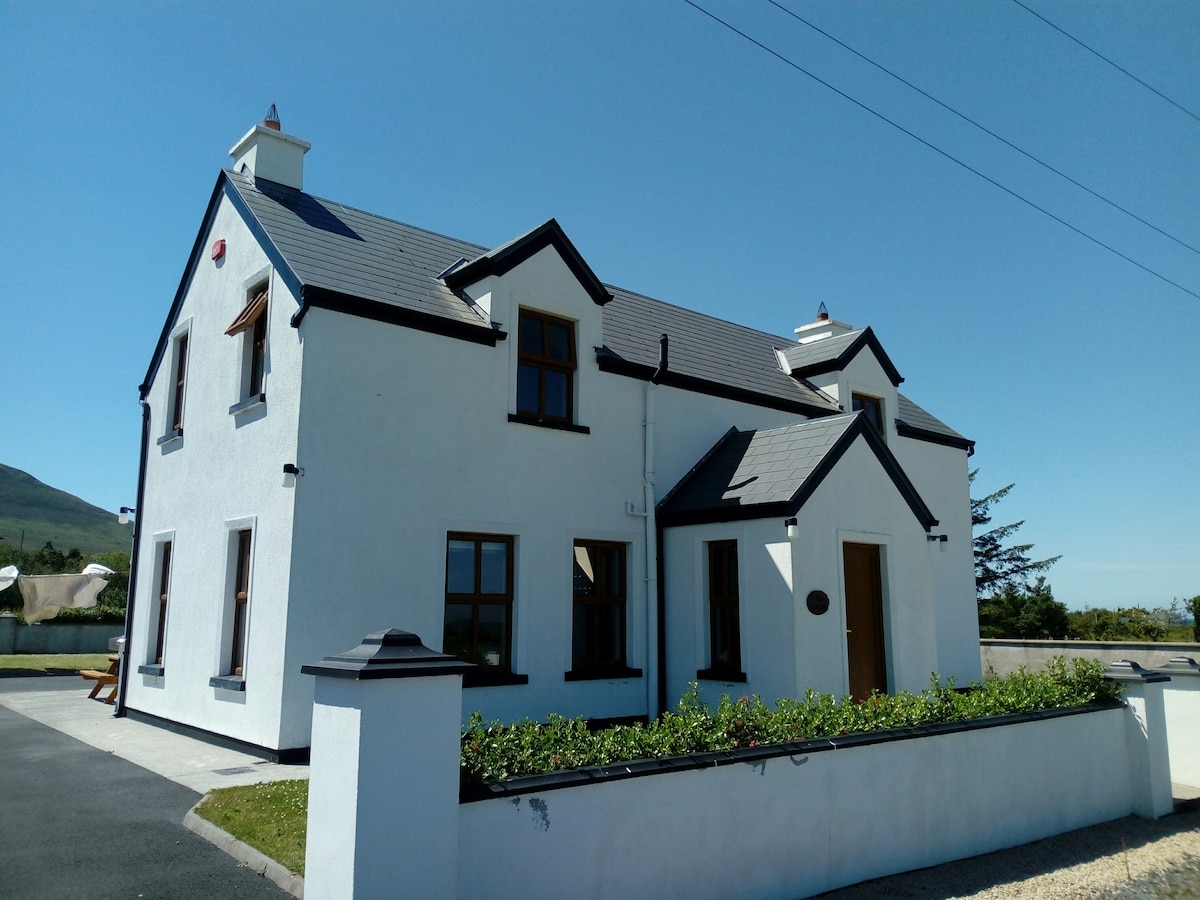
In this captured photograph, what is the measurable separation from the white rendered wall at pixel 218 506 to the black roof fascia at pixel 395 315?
0.69m

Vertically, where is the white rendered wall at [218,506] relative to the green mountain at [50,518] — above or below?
below

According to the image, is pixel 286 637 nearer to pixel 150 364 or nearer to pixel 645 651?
pixel 645 651

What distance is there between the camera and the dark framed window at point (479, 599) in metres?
11.4

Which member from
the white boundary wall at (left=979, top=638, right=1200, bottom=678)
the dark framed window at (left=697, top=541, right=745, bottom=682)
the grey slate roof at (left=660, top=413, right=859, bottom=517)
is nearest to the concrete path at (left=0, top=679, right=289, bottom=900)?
the dark framed window at (left=697, top=541, right=745, bottom=682)

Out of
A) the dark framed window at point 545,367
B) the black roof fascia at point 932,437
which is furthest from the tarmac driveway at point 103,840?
the black roof fascia at point 932,437

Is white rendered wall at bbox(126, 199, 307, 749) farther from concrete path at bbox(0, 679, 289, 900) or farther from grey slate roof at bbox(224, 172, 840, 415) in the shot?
concrete path at bbox(0, 679, 289, 900)

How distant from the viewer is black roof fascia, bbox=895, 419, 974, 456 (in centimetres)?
1842

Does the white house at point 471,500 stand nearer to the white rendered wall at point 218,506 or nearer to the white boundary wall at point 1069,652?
the white rendered wall at point 218,506

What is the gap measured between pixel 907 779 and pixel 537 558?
19.8 ft

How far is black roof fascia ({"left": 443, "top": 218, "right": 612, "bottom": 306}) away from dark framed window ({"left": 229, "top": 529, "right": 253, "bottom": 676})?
4903 mm

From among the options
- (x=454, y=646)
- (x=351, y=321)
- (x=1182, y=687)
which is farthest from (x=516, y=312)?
(x=1182, y=687)

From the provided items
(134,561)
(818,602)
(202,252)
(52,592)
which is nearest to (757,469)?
(818,602)

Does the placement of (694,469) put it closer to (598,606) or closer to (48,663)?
(598,606)

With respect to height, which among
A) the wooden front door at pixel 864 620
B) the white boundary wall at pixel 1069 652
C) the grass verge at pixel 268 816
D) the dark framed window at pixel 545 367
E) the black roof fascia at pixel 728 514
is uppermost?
the dark framed window at pixel 545 367
